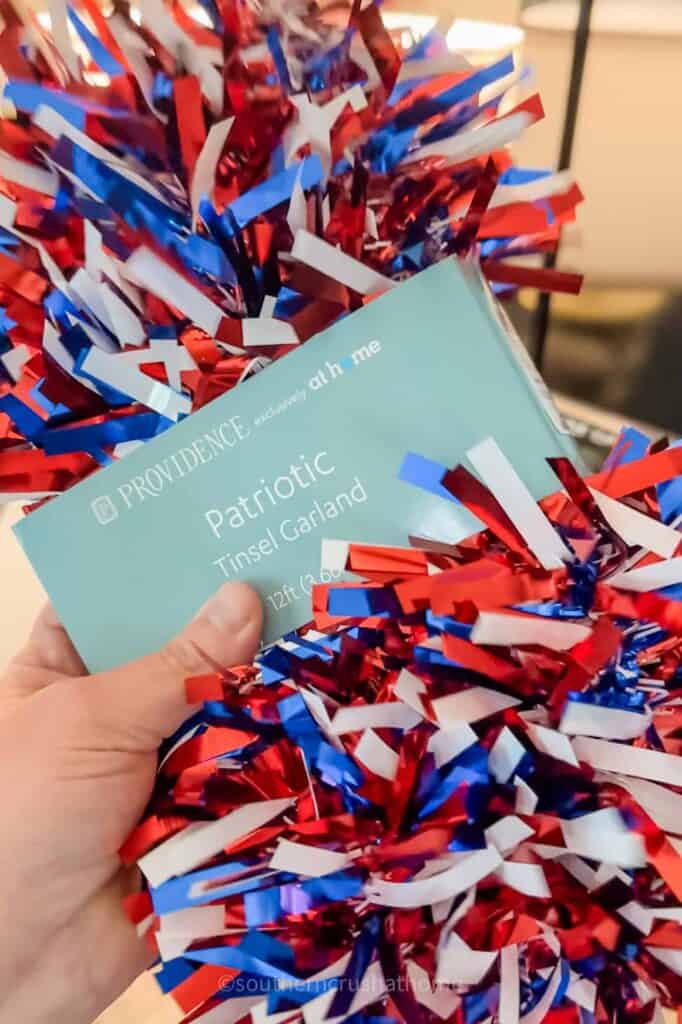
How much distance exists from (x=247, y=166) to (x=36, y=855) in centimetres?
31

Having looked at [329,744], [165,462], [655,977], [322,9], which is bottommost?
[655,977]

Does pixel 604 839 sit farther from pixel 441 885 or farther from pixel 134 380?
pixel 134 380

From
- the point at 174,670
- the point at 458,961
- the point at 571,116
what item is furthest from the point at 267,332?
the point at 571,116

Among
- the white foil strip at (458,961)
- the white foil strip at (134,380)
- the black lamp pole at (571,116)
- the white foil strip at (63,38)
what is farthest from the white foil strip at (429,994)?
the black lamp pole at (571,116)

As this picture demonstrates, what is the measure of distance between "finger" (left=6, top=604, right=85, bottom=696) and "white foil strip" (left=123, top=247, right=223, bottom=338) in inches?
9.5

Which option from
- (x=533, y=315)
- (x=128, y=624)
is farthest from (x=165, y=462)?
(x=533, y=315)

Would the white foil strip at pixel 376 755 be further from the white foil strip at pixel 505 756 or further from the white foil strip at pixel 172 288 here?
the white foil strip at pixel 172 288

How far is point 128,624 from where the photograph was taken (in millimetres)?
345

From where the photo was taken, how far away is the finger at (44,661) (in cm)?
48

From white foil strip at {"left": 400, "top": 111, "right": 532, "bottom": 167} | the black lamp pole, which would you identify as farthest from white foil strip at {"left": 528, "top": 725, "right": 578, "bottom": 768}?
the black lamp pole

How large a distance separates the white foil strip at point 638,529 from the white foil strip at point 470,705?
0.07 m

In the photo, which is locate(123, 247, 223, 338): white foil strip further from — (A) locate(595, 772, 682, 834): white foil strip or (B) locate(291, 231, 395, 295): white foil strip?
(A) locate(595, 772, 682, 834): white foil strip

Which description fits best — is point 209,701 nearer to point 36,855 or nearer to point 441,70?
point 36,855

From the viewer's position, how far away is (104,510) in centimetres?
34
